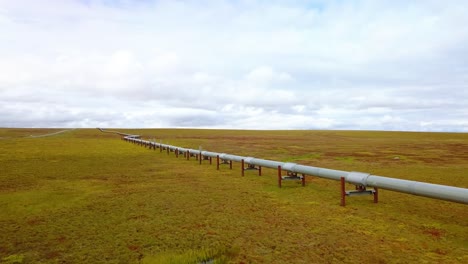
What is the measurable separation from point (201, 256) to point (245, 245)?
882 mm

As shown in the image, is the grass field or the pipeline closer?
the grass field

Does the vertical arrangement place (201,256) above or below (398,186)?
below

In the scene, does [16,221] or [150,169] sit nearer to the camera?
[16,221]

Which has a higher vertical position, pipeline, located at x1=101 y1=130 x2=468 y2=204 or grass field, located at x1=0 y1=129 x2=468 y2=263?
pipeline, located at x1=101 y1=130 x2=468 y2=204

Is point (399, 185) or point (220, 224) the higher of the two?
point (399, 185)

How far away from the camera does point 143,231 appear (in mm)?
6773

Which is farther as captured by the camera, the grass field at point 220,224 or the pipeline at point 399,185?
the pipeline at point 399,185

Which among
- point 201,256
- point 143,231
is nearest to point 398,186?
point 201,256

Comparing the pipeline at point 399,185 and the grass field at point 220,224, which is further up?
the pipeline at point 399,185

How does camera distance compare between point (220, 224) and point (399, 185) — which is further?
point (399, 185)

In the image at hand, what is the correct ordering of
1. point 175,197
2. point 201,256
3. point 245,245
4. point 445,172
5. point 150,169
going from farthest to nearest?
point 150,169 < point 445,172 < point 175,197 < point 245,245 < point 201,256

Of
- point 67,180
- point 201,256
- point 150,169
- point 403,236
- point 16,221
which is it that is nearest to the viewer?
point 201,256

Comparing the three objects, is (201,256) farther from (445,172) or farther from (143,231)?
(445,172)

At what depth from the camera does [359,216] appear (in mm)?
7918
